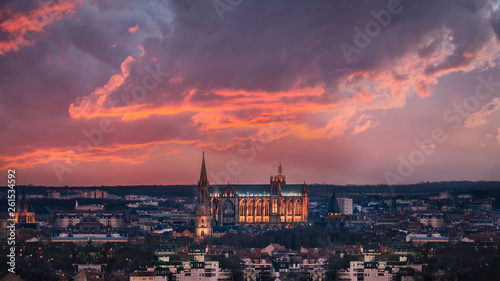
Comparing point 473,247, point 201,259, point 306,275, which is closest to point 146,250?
point 201,259

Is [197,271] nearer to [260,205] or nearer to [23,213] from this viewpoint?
[260,205]

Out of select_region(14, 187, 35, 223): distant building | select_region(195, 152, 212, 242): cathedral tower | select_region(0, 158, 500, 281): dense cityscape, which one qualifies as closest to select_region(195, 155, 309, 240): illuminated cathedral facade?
select_region(0, 158, 500, 281): dense cityscape

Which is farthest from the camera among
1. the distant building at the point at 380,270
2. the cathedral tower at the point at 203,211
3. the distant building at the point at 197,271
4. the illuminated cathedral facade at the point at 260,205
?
the illuminated cathedral facade at the point at 260,205

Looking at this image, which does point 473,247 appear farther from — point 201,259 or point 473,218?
point 473,218

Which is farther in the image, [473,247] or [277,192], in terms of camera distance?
[277,192]

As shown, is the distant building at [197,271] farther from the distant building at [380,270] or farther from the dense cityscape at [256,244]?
the distant building at [380,270]

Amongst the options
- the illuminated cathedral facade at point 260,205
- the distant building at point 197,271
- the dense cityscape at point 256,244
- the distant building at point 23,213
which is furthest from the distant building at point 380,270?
the distant building at point 23,213

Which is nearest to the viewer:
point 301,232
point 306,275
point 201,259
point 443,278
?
point 443,278
